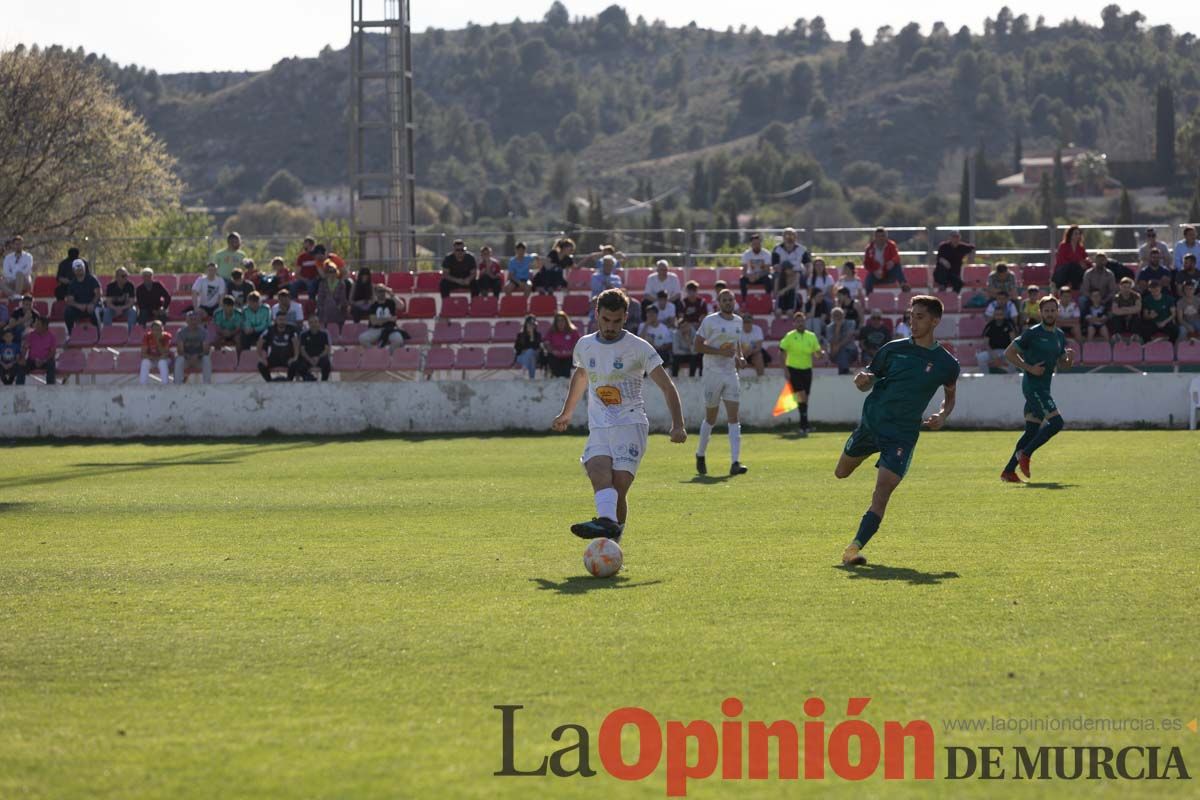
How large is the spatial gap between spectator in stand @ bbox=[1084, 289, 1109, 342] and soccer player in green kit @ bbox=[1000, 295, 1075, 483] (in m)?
10.7

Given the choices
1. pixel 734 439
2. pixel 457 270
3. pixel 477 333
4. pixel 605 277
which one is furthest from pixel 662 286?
pixel 734 439

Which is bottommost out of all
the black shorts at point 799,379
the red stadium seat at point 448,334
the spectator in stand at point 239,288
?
the black shorts at point 799,379

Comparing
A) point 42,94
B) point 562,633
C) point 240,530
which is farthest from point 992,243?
point 562,633

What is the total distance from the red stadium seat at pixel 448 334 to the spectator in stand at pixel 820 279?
6839 mm

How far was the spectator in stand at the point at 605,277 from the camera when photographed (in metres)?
29.6

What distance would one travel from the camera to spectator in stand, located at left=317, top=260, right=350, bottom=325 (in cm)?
2967

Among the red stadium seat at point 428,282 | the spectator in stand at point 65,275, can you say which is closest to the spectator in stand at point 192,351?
the spectator in stand at point 65,275

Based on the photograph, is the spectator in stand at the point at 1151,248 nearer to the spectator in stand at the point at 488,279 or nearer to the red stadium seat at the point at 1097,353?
the red stadium seat at the point at 1097,353

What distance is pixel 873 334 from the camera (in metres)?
26.8

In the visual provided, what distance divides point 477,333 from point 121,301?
23.0 feet

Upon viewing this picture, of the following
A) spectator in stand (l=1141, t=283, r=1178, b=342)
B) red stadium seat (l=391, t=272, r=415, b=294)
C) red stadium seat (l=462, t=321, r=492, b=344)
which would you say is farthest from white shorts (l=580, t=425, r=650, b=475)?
red stadium seat (l=391, t=272, r=415, b=294)

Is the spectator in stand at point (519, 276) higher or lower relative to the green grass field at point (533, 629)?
higher

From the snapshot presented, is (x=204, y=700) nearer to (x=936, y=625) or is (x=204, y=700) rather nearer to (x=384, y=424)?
(x=936, y=625)

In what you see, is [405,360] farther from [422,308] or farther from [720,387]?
[720,387]
